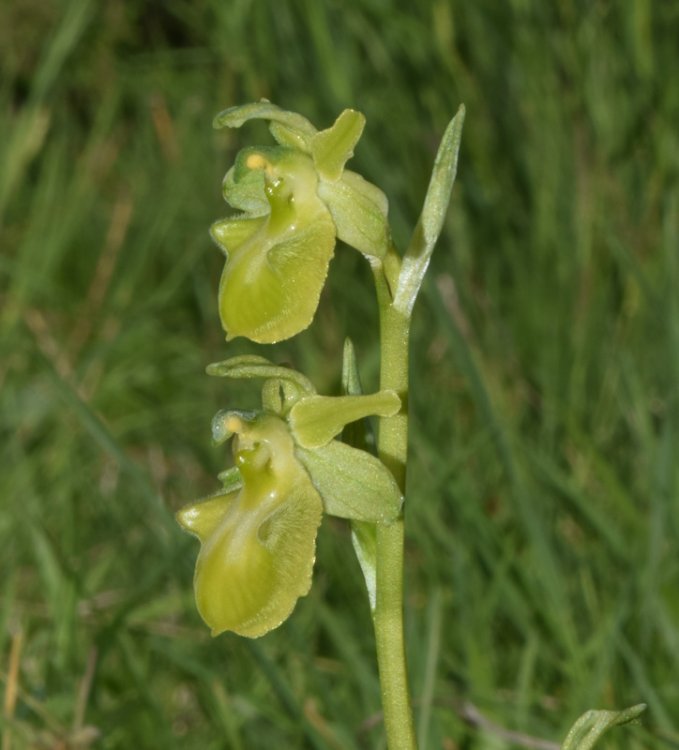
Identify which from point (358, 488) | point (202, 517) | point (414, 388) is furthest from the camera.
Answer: point (414, 388)

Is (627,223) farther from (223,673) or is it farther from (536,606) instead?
(223,673)

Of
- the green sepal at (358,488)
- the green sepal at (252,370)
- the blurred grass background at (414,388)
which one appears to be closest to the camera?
the green sepal at (358,488)

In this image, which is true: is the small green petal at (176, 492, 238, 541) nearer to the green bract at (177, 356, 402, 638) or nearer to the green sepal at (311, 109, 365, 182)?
the green bract at (177, 356, 402, 638)

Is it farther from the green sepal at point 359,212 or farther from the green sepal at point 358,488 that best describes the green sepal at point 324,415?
the green sepal at point 359,212

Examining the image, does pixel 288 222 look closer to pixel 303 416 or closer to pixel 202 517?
pixel 303 416

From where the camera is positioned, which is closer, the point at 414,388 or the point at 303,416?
the point at 303,416

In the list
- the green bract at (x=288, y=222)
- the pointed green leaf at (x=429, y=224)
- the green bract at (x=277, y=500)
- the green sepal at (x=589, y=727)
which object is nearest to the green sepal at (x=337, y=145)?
the green bract at (x=288, y=222)

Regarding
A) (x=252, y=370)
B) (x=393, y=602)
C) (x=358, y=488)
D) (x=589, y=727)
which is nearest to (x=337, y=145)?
(x=252, y=370)

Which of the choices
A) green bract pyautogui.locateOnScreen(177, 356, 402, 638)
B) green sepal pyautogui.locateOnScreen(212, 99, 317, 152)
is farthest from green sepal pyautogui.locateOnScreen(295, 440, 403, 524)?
green sepal pyautogui.locateOnScreen(212, 99, 317, 152)

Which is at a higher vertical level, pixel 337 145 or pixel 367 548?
pixel 337 145
